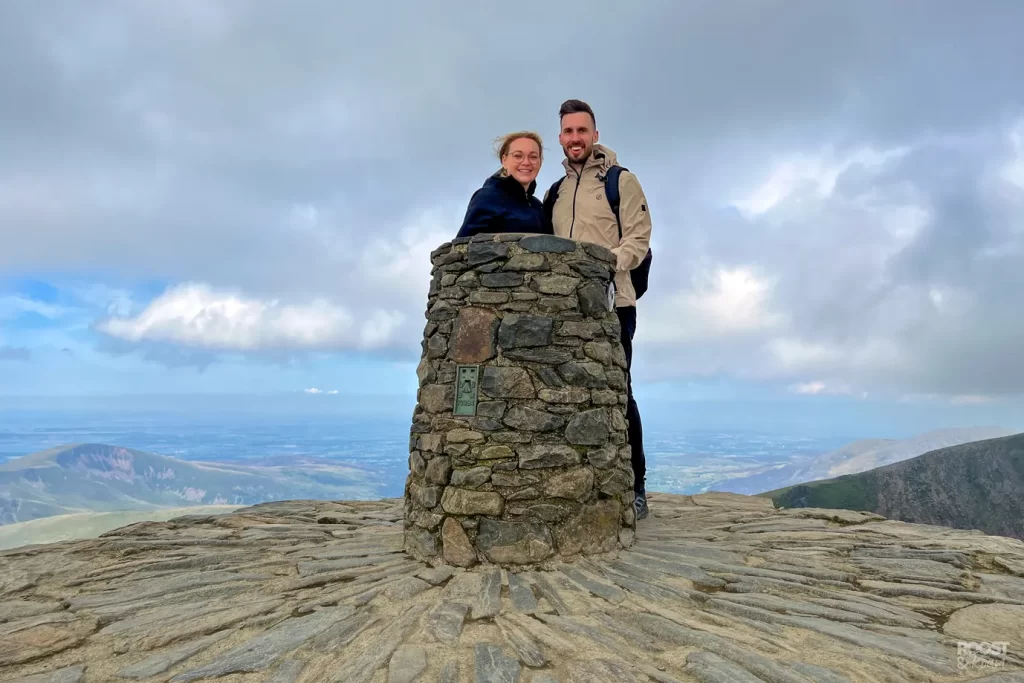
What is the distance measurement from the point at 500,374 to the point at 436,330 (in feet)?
2.84

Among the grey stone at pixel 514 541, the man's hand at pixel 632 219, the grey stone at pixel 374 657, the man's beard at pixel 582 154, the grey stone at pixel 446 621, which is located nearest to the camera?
the grey stone at pixel 374 657

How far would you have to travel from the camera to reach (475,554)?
4.58 m

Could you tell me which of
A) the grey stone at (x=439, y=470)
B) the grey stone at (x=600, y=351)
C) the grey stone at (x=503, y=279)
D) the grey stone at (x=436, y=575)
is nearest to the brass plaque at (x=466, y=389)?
the grey stone at (x=439, y=470)

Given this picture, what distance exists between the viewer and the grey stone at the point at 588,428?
4.79 metres

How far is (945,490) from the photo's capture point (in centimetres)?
1322

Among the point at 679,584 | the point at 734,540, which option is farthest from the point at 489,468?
the point at 734,540

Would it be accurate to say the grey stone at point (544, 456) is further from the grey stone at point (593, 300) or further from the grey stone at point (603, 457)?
the grey stone at point (593, 300)

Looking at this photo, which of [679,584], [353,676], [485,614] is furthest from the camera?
[679,584]

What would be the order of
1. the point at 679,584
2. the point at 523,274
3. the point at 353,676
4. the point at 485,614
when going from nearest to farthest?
1. the point at 353,676
2. the point at 485,614
3. the point at 679,584
4. the point at 523,274

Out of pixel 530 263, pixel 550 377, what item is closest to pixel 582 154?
pixel 530 263

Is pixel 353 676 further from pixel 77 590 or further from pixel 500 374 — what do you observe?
pixel 77 590

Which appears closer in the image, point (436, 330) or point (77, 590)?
point (77, 590)

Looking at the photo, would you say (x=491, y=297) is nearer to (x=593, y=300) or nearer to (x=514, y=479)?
(x=593, y=300)

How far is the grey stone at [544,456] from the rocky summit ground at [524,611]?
2.73ft
